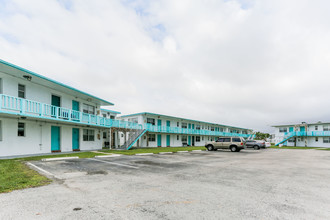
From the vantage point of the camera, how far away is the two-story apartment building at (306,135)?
4497cm

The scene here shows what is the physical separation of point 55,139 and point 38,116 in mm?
4729

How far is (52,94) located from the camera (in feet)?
58.3

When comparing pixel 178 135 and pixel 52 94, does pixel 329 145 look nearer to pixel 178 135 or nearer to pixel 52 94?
pixel 178 135

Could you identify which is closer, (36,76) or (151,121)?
(36,76)

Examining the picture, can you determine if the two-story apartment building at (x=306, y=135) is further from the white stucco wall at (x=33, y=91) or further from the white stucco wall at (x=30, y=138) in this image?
the white stucco wall at (x=33, y=91)

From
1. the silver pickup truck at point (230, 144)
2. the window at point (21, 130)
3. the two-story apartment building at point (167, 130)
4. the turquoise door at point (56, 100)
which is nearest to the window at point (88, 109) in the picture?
the turquoise door at point (56, 100)

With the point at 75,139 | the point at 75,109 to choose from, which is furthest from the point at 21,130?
the point at 75,109

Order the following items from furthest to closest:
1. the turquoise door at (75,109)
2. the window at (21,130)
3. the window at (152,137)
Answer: the window at (152,137), the turquoise door at (75,109), the window at (21,130)

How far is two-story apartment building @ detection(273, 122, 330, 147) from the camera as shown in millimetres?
44969

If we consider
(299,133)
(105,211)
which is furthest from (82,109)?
(299,133)

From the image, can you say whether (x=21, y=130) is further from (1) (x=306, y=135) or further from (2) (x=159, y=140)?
(1) (x=306, y=135)

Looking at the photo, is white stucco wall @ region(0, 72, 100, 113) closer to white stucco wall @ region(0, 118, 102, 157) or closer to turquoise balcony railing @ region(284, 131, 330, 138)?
white stucco wall @ region(0, 118, 102, 157)

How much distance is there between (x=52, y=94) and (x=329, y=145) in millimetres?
57258

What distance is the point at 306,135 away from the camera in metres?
45.4
